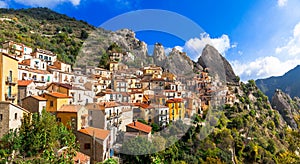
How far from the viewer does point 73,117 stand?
20.3 ft

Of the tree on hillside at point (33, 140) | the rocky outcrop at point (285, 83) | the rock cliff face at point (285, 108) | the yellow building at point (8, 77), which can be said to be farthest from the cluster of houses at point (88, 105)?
the rocky outcrop at point (285, 83)

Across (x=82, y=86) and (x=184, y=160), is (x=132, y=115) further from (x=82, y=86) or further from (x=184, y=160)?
(x=184, y=160)

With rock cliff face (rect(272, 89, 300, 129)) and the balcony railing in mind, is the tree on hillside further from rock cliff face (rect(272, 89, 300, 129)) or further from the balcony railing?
rock cliff face (rect(272, 89, 300, 129))

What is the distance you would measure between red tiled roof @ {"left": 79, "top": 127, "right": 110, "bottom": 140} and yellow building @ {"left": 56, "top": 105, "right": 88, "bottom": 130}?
0.29 metres

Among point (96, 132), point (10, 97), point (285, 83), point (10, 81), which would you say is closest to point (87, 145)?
point (96, 132)

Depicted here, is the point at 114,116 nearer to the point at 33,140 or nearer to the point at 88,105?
the point at 88,105

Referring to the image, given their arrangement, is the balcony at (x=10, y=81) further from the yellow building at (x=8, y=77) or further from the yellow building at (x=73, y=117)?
the yellow building at (x=73, y=117)

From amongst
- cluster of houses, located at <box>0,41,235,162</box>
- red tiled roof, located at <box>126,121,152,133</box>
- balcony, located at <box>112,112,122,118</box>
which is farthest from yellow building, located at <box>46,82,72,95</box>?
red tiled roof, located at <box>126,121,152,133</box>

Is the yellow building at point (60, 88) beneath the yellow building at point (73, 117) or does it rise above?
above

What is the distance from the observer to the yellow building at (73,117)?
6.11 metres

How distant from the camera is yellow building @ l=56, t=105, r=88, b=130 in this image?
611cm

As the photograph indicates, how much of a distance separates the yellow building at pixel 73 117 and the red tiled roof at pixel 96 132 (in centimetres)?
29

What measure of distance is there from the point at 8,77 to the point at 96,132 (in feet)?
10.6

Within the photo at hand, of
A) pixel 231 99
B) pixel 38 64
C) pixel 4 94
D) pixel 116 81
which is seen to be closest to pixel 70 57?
pixel 38 64
